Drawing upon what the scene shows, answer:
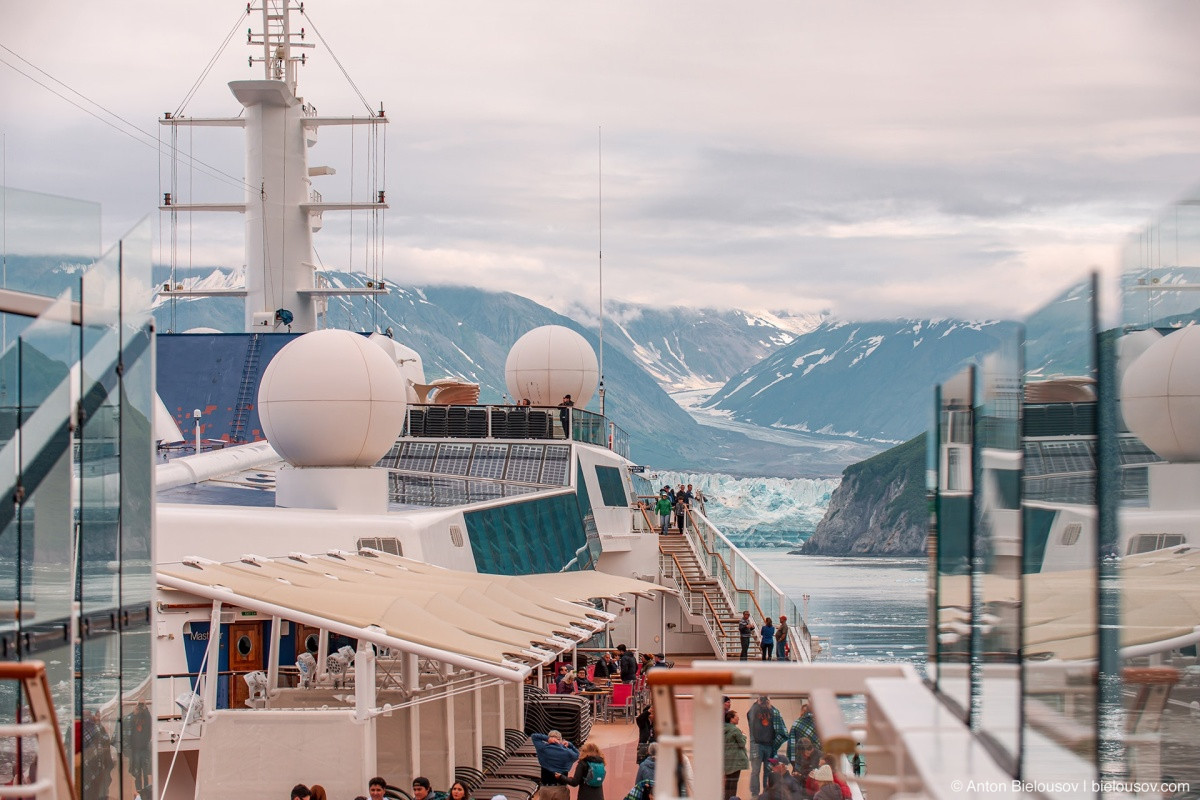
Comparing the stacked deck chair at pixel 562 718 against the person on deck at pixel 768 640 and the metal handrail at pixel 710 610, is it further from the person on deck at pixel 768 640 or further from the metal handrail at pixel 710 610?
the metal handrail at pixel 710 610

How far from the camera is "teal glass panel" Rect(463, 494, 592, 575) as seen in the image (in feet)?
80.4

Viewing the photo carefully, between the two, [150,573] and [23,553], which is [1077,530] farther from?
[150,573]

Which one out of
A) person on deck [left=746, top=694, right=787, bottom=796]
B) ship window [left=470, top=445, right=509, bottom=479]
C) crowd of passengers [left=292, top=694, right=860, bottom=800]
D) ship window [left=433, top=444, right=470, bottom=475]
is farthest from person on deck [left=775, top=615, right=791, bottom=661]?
person on deck [left=746, top=694, right=787, bottom=796]

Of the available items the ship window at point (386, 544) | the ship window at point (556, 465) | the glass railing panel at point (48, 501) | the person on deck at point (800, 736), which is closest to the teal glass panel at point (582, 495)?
the ship window at point (556, 465)

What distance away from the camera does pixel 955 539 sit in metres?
5.58

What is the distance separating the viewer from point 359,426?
22.2m

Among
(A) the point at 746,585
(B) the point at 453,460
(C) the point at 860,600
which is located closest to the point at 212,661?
(A) the point at 746,585

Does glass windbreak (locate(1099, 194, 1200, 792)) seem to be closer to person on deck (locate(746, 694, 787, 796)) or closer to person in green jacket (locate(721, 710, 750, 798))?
person on deck (locate(746, 694, 787, 796))

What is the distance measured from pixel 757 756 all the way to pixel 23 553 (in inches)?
256

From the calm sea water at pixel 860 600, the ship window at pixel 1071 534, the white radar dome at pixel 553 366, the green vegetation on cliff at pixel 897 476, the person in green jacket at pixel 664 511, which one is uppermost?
the white radar dome at pixel 553 366

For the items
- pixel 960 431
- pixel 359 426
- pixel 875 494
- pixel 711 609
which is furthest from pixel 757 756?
pixel 875 494

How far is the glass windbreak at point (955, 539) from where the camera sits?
5305 mm

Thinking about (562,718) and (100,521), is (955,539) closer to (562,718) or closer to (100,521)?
(100,521)

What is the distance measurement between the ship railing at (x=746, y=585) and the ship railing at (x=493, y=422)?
390cm
